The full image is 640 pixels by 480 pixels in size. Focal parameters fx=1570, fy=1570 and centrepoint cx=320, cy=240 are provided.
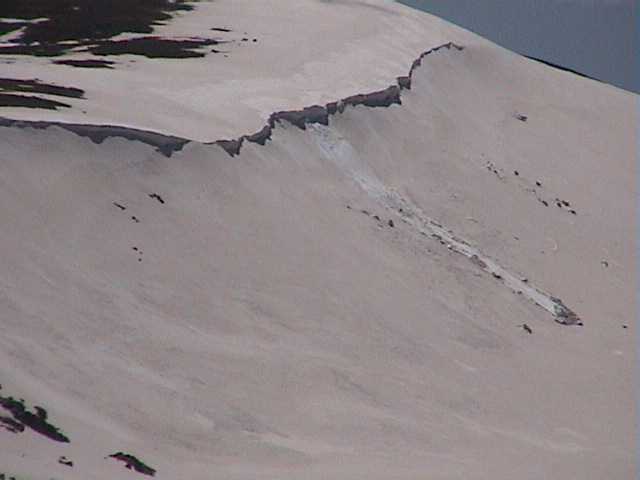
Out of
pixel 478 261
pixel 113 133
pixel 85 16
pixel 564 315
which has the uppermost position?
pixel 113 133

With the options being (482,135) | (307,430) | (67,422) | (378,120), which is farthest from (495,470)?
(482,135)

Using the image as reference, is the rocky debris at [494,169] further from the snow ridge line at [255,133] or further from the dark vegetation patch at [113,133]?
the dark vegetation patch at [113,133]

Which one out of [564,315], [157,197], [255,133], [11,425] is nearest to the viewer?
[11,425]

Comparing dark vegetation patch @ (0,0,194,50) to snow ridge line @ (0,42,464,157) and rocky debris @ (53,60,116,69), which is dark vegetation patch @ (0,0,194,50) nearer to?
rocky debris @ (53,60,116,69)

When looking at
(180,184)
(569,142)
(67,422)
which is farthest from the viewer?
(569,142)

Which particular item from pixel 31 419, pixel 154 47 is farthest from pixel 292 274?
pixel 154 47

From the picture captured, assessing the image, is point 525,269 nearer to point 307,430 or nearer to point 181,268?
point 181,268

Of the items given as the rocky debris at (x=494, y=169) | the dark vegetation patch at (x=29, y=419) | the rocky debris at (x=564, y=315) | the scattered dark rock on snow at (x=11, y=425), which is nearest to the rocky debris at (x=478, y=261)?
the rocky debris at (x=564, y=315)

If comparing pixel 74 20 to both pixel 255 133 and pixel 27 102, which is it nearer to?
pixel 255 133
